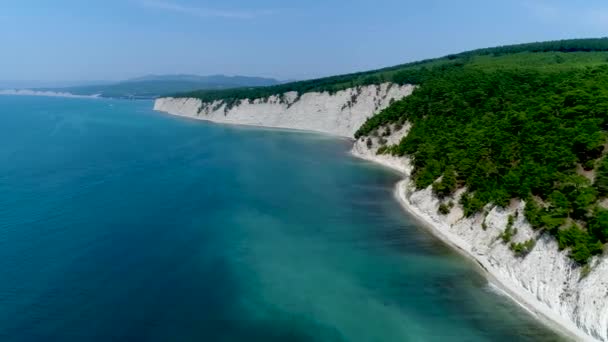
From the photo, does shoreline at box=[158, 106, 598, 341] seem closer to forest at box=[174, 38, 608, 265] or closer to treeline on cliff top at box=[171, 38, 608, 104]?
forest at box=[174, 38, 608, 265]

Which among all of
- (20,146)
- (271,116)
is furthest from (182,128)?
(20,146)

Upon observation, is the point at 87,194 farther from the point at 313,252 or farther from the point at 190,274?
the point at 313,252

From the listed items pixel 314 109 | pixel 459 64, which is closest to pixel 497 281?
pixel 459 64

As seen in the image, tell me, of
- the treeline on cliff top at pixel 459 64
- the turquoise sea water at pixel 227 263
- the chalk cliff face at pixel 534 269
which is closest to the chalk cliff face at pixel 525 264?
the chalk cliff face at pixel 534 269

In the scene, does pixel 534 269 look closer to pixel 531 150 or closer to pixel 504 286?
pixel 504 286

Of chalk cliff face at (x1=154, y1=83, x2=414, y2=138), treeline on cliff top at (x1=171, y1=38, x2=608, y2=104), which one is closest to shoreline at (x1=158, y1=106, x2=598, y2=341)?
treeline on cliff top at (x1=171, y1=38, x2=608, y2=104)
